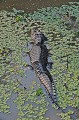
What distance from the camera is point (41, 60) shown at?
9.55 metres

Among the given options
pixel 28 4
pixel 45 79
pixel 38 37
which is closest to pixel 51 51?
pixel 38 37

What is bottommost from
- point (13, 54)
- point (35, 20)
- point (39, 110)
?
point (39, 110)

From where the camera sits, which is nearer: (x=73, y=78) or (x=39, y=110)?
(x=39, y=110)

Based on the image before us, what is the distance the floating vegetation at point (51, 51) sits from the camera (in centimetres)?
788

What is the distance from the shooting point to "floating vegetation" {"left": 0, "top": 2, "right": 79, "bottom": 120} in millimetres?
7883

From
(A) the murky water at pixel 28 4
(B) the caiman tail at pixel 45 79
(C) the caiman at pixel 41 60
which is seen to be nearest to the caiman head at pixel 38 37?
(C) the caiman at pixel 41 60

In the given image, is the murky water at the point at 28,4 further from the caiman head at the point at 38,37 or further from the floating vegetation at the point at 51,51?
the caiman head at the point at 38,37

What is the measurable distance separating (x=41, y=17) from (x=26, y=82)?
4905 mm

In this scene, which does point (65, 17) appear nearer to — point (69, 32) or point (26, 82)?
point (69, 32)

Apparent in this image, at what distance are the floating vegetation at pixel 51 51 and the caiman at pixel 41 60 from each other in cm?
20

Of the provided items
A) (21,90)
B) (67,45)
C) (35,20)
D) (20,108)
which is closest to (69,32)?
(67,45)

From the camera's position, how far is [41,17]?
1312cm

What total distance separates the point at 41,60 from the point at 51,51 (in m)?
0.86

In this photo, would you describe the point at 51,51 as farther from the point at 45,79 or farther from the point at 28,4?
the point at 28,4
